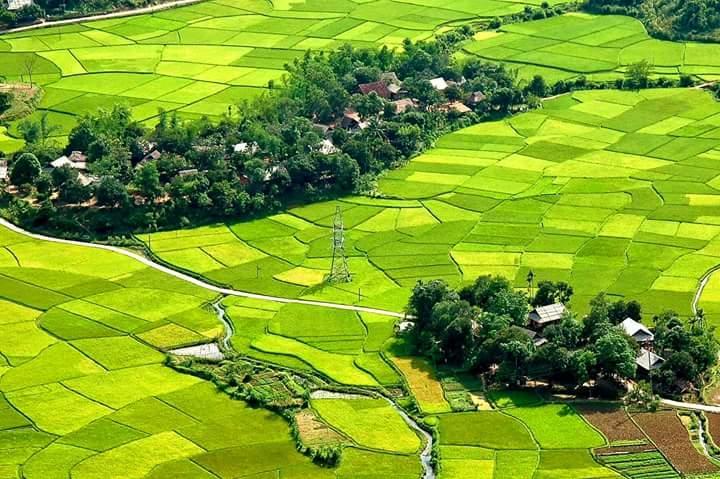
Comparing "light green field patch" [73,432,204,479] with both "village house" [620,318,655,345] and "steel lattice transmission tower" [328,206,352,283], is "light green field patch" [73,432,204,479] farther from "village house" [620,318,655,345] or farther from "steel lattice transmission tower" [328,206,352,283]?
"village house" [620,318,655,345]

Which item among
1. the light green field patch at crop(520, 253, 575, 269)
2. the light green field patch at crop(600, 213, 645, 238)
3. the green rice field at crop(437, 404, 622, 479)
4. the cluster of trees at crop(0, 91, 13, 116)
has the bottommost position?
the green rice field at crop(437, 404, 622, 479)

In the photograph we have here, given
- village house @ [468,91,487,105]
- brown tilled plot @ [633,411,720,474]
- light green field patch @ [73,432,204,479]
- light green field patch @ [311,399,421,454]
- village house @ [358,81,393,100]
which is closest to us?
brown tilled plot @ [633,411,720,474]

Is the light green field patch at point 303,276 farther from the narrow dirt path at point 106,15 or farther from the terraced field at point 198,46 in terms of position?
the narrow dirt path at point 106,15

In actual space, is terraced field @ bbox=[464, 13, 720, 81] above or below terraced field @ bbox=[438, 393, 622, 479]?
above

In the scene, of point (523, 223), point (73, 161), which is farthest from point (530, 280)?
point (73, 161)

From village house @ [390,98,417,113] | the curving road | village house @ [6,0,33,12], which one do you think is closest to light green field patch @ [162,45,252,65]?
village house @ [6,0,33,12]

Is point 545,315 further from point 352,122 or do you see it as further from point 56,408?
point 352,122

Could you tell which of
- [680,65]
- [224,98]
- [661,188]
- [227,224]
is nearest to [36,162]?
[227,224]

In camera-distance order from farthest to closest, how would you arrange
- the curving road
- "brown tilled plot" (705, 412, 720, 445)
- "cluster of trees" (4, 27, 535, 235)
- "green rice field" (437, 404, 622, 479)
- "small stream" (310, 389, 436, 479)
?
"cluster of trees" (4, 27, 535, 235), the curving road, "brown tilled plot" (705, 412, 720, 445), "small stream" (310, 389, 436, 479), "green rice field" (437, 404, 622, 479)
